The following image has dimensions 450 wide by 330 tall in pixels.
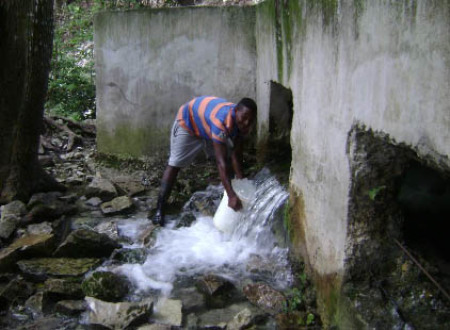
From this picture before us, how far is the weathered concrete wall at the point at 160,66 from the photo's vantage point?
604 centimetres

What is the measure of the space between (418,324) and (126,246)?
2930 mm

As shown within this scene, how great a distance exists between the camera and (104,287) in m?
3.75

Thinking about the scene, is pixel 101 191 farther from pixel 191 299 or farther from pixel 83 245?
pixel 191 299

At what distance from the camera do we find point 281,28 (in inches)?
178

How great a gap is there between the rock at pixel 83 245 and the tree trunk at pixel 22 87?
4.61ft

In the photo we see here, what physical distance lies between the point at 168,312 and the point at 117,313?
38 centimetres

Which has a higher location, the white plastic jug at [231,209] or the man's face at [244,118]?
the man's face at [244,118]

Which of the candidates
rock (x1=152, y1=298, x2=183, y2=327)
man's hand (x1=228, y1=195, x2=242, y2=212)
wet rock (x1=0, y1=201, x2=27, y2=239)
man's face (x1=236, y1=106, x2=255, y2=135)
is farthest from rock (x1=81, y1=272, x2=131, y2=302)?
man's face (x1=236, y1=106, x2=255, y2=135)

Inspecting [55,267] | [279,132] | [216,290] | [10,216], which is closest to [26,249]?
[55,267]

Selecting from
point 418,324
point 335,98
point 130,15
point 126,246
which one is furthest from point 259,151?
point 418,324

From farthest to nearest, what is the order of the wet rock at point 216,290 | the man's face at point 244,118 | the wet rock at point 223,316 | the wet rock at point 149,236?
the wet rock at point 149,236
the man's face at point 244,118
the wet rock at point 216,290
the wet rock at point 223,316

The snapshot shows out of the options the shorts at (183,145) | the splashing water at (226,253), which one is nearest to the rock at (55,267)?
the splashing water at (226,253)

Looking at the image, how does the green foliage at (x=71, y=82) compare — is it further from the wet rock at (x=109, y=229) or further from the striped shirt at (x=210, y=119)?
the striped shirt at (x=210, y=119)

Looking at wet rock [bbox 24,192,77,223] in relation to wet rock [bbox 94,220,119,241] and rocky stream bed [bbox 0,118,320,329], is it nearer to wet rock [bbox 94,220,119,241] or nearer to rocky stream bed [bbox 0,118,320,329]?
rocky stream bed [bbox 0,118,320,329]
